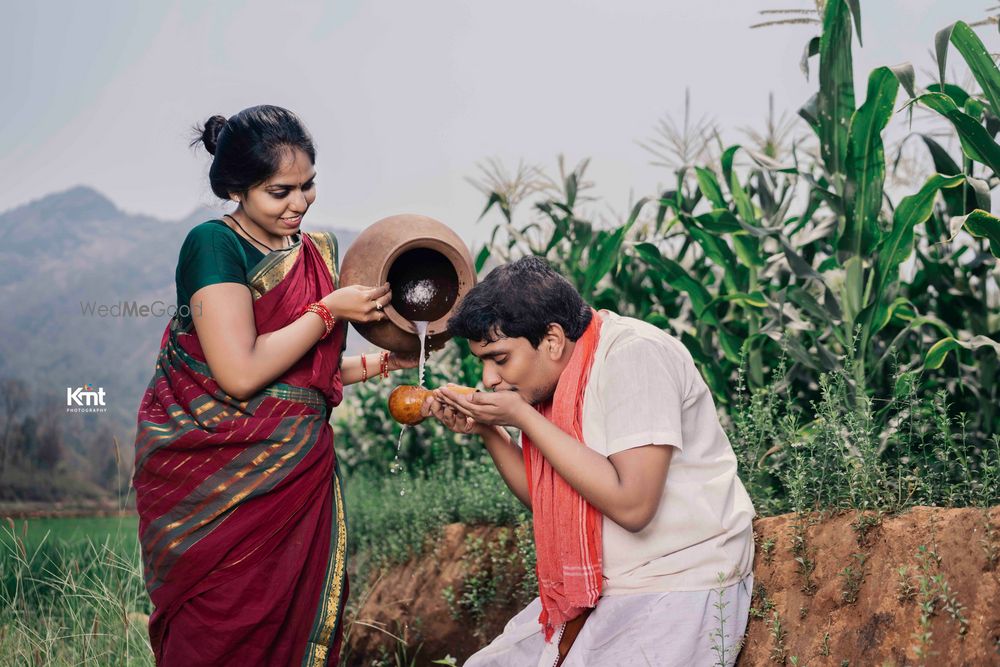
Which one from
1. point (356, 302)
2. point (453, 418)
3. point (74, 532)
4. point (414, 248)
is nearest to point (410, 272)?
point (414, 248)

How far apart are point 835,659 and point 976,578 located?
0.37 m

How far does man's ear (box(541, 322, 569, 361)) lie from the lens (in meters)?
2.04

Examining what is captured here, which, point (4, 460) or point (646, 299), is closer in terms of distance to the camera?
point (646, 299)

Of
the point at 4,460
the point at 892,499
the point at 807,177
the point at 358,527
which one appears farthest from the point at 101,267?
the point at 892,499

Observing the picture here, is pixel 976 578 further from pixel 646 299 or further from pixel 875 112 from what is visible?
pixel 646 299

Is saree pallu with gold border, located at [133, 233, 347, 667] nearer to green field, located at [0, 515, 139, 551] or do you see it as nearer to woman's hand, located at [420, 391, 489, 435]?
woman's hand, located at [420, 391, 489, 435]

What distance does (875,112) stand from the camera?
323 cm

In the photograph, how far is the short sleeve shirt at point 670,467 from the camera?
189 cm

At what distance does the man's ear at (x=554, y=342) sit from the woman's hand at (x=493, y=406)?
4.7 inches

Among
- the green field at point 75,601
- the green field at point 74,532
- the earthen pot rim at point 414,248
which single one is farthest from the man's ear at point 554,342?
the green field at point 74,532

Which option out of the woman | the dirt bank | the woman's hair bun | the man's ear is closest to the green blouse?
the woman

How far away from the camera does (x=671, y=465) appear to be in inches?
78.5

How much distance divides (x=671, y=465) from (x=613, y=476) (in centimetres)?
19

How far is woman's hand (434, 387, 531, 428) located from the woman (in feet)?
1.41
